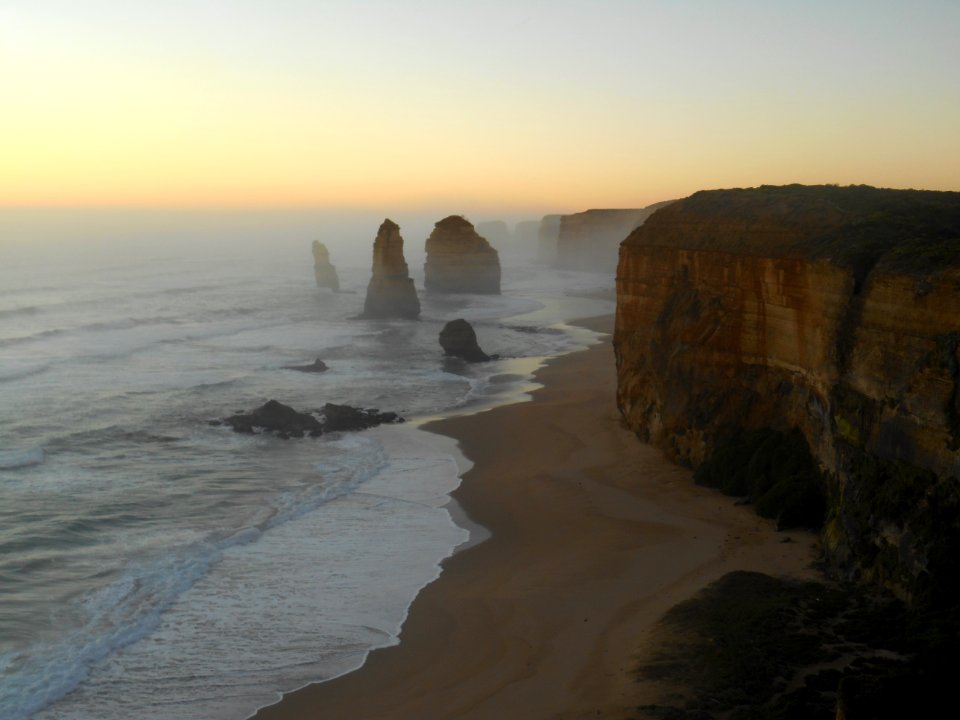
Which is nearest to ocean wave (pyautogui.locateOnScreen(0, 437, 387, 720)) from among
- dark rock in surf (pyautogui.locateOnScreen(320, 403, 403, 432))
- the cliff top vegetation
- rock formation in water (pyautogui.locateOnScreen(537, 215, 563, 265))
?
dark rock in surf (pyautogui.locateOnScreen(320, 403, 403, 432))

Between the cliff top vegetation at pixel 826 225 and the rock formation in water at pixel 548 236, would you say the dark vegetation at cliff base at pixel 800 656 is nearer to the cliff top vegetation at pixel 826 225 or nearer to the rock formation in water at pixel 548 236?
the cliff top vegetation at pixel 826 225

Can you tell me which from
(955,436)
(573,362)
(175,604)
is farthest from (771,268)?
(573,362)

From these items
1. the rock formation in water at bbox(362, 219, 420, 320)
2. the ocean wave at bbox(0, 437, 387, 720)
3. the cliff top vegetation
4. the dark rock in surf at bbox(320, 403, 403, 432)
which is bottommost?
the ocean wave at bbox(0, 437, 387, 720)

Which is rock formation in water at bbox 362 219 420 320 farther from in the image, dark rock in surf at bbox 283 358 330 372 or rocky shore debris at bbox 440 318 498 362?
dark rock in surf at bbox 283 358 330 372

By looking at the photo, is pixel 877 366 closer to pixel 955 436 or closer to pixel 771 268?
pixel 955 436

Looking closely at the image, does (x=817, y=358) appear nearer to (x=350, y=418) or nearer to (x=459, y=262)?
(x=350, y=418)

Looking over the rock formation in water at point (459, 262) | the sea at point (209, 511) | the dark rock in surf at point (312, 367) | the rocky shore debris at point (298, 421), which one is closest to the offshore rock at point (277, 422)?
the rocky shore debris at point (298, 421)
